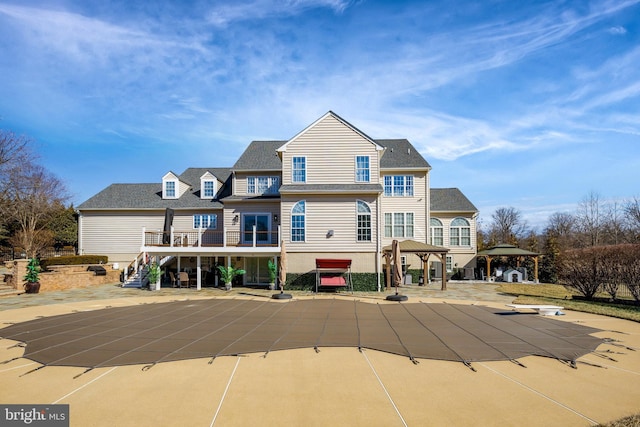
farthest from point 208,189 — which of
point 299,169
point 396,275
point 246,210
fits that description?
point 396,275

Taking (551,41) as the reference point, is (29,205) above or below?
below

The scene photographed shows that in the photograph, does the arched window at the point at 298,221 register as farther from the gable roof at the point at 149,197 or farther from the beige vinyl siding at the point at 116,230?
the beige vinyl siding at the point at 116,230

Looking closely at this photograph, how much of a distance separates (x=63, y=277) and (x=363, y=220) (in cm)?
1714

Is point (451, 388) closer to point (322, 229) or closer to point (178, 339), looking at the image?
point (178, 339)

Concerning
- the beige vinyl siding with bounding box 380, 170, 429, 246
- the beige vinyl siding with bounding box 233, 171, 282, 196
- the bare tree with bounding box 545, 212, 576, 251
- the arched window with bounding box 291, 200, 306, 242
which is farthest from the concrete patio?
the bare tree with bounding box 545, 212, 576, 251

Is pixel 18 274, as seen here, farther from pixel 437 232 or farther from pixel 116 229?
pixel 437 232

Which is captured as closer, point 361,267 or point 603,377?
point 603,377

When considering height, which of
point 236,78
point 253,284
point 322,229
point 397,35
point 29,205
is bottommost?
point 253,284

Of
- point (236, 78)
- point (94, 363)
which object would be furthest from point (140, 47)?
point (94, 363)

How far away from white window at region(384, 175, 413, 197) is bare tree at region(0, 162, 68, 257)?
29871mm

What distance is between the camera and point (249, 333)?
9.43m

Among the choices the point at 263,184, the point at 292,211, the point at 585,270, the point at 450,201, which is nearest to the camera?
the point at 585,270

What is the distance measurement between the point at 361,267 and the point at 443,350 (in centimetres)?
1234

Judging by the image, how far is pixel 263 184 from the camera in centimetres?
2405
